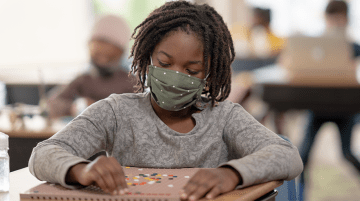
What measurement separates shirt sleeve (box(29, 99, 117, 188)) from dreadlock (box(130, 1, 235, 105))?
0.20 meters

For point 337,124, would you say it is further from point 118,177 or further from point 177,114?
point 118,177

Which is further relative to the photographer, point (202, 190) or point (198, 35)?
point (198, 35)

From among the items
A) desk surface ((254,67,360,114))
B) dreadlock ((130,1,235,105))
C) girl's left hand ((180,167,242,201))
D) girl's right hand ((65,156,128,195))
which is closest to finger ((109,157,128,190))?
girl's right hand ((65,156,128,195))

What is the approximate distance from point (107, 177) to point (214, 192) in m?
0.20

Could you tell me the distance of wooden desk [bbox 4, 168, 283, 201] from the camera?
0.74 meters

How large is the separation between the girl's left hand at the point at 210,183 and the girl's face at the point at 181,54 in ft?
1.11

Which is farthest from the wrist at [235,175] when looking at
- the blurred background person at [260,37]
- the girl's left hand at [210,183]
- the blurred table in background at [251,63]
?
the blurred background person at [260,37]

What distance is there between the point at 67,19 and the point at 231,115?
607cm

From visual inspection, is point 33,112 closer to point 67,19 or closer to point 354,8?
point 67,19

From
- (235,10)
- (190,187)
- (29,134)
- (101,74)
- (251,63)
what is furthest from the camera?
(235,10)

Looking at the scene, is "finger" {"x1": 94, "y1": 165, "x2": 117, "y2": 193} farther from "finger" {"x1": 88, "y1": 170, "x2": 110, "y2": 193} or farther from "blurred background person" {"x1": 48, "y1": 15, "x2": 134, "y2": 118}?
"blurred background person" {"x1": 48, "y1": 15, "x2": 134, "y2": 118}

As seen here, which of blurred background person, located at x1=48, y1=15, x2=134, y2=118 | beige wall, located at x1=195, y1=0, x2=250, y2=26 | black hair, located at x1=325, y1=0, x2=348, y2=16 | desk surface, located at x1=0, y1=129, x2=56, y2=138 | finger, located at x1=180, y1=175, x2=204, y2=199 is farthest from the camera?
beige wall, located at x1=195, y1=0, x2=250, y2=26

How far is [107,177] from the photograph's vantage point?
2.38ft

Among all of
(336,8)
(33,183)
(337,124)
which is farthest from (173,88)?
(336,8)
